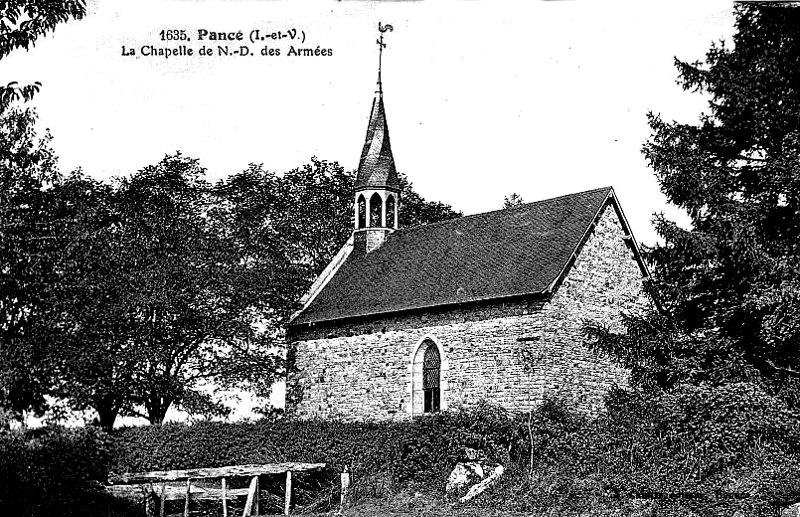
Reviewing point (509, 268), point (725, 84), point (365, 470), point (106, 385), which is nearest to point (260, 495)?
point (365, 470)

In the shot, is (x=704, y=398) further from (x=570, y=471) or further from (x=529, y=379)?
(x=529, y=379)

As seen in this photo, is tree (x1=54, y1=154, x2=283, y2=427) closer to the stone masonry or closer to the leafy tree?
the leafy tree

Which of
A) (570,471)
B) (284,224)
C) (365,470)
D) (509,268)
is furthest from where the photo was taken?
(284,224)

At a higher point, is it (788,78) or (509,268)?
(788,78)

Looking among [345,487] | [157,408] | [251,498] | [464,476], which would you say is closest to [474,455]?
[464,476]

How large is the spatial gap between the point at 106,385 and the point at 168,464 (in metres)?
7.30

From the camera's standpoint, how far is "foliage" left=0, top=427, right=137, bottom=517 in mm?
17359

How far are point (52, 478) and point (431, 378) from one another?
12226 mm

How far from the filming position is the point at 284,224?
43.6 m

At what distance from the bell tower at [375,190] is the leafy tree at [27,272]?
11.1 meters

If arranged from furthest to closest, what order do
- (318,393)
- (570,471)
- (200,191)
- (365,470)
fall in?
(200,191), (318,393), (365,470), (570,471)

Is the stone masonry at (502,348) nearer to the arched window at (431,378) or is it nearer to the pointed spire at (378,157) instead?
the arched window at (431,378)

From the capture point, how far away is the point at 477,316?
26656 mm

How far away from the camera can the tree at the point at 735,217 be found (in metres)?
21.5
